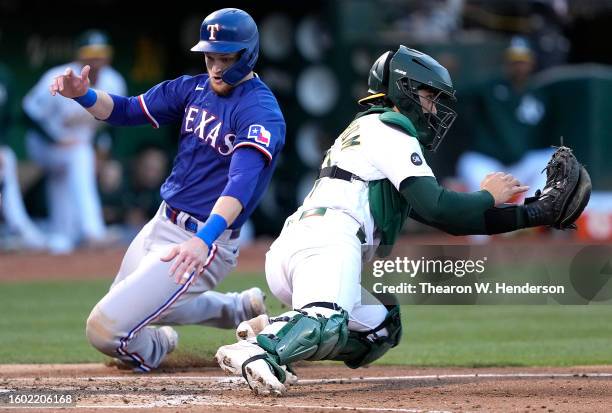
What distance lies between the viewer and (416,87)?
18.5 feet

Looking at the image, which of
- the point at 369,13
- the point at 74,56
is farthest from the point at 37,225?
the point at 369,13

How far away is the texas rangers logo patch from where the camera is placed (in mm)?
5668

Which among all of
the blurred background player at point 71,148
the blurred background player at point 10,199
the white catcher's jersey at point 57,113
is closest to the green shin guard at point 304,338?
the blurred background player at point 71,148

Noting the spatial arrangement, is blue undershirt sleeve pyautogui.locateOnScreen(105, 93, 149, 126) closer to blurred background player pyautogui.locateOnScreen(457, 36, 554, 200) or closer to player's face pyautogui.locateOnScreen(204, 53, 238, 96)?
player's face pyautogui.locateOnScreen(204, 53, 238, 96)

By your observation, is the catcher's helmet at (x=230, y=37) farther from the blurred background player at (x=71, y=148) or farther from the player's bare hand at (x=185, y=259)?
the blurred background player at (x=71, y=148)

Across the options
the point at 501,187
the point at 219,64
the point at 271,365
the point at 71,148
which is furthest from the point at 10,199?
the point at 501,187

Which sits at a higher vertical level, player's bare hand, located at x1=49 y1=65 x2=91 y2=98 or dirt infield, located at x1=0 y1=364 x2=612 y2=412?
player's bare hand, located at x1=49 y1=65 x2=91 y2=98

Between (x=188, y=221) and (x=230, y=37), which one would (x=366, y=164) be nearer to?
(x=230, y=37)

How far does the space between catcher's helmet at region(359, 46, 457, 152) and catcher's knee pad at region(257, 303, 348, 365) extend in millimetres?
1017

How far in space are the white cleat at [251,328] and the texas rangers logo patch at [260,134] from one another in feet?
2.70

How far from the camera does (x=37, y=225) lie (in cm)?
1468

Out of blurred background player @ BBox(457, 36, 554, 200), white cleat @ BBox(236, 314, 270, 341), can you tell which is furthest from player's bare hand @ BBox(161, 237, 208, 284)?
blurred background player @ BBox(457, 36, 554, 200)

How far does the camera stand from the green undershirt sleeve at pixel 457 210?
529 centimetres

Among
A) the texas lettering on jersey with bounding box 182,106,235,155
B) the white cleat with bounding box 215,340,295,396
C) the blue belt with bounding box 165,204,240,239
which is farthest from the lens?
the blue belt with bounding box 165,204,240,239
